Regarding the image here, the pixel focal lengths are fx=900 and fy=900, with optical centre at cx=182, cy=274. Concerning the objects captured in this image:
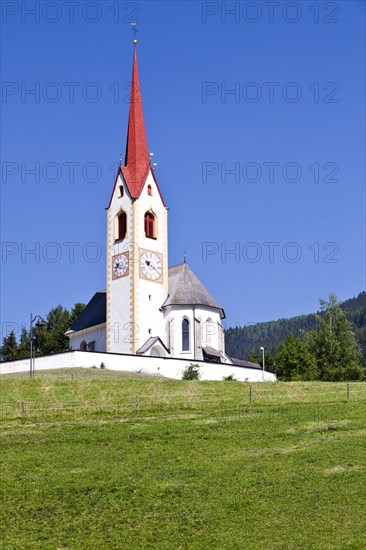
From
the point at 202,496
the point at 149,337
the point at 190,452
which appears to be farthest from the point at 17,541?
the point at 149,337

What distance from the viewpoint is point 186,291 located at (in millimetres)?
74312

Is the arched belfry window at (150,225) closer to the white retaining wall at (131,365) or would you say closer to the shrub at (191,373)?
the white retaining wall at (131,365)

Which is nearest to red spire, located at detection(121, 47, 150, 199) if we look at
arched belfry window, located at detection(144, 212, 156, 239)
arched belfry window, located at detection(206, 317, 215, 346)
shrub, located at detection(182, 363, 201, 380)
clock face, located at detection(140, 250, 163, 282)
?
arched belfry window, located at detection(144, 212, 156, 239)

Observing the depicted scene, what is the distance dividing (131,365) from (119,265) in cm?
1166

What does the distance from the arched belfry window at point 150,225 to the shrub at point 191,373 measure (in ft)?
45.0

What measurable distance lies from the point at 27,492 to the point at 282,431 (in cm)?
1273

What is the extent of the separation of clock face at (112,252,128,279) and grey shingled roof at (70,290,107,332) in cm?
426

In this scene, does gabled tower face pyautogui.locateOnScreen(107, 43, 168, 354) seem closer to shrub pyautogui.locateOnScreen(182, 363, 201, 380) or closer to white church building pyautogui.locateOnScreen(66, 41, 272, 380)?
white church building pyautogui.locateOnScreen(66, 41, 272, 380)

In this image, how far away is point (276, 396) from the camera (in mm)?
47969

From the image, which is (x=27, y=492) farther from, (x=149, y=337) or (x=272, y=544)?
(x=149, y=337)

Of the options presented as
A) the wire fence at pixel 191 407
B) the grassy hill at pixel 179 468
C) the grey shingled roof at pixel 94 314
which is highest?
the grey shingled roof at pixel 94 314

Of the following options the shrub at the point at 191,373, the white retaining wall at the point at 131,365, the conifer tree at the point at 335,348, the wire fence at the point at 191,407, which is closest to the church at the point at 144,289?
the white retaining wall at the point at 131,365

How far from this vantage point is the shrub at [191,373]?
64750mm

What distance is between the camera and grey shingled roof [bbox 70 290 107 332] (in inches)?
3046
